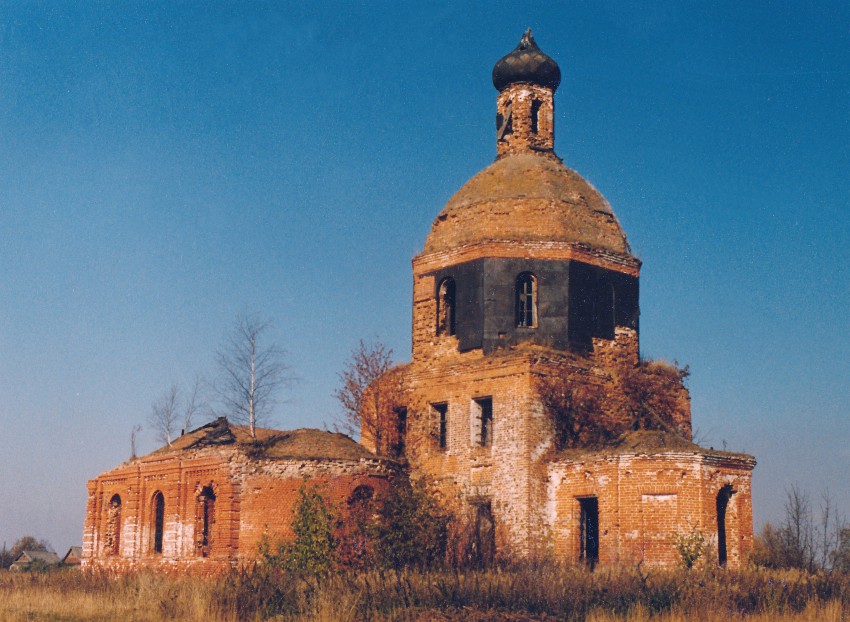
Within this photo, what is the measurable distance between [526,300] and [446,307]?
2.29 m

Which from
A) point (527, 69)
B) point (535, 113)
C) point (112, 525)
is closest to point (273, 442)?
point (112, 525)

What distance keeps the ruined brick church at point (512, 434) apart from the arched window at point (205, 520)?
0.15 ft

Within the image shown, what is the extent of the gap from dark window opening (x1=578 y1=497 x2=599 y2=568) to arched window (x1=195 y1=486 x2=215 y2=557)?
27.8ft

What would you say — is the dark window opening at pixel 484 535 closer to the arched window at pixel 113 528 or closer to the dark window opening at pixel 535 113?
the arched window at pixel 113 528

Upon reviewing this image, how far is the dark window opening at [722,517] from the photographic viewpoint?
73.7 ft

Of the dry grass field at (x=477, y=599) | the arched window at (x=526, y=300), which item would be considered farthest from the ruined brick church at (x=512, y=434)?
the dry grass field at (x=477, y=599)

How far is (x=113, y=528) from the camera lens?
28234mm

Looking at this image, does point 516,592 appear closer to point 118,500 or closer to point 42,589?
point 42,589

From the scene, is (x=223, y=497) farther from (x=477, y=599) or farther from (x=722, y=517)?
(x=722, y=517)

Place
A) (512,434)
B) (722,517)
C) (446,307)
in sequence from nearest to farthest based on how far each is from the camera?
(722,517) < (512,434) < (446,307)

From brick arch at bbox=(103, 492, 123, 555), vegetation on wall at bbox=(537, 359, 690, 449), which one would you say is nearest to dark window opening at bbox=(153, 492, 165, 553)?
brick arch at bbox=(103, 492, 123, 555)

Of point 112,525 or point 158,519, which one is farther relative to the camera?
point 112,525

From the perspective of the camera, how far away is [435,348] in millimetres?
26531

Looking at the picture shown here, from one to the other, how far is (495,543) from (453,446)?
271 cm
